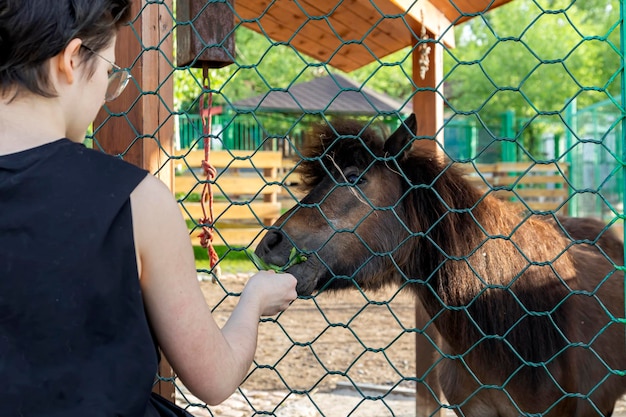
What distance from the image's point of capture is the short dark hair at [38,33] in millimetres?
1487

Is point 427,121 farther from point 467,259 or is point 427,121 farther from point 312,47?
point 312,47

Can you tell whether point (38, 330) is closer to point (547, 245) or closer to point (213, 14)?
point (213, 14)

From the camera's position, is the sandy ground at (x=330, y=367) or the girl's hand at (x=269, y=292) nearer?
the girl's hand at (x=269, y=292)

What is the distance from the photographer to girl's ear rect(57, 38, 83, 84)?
1532 mm

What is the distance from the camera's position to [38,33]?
149cm

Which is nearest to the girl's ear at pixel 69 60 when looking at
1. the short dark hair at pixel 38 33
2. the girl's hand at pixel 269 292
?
the short dark hair at pixel 38 33

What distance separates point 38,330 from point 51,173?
0.33 metres

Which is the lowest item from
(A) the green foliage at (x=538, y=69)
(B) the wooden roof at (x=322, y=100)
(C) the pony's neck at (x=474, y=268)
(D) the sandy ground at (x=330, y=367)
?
(D) the sandy ground at (x=330, y=367)

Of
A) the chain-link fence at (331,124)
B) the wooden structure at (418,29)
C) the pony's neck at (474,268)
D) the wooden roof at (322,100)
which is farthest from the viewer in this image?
the wooden roof at (322,100)

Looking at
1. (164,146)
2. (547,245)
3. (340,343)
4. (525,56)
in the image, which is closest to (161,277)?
(164,146)

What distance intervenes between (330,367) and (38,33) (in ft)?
18.1

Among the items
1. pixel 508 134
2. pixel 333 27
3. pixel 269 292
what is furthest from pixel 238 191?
pixel 508 134

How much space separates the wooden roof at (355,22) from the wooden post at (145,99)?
102 centimetres

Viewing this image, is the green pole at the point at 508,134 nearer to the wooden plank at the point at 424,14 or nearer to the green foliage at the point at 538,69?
the green foliage at the point at 538,69
